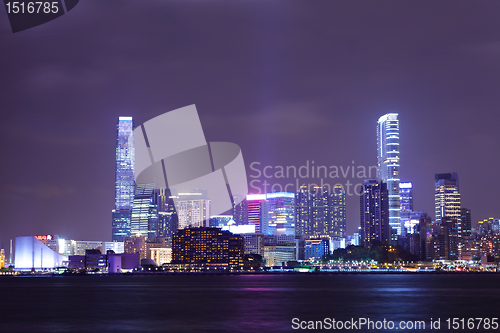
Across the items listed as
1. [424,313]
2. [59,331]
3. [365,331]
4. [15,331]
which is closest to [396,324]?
[365,331]

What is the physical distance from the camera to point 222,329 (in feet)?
154

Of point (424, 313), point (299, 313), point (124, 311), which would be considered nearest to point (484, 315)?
point (424, 313)

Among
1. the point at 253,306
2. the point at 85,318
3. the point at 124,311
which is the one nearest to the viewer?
the point at 85,318

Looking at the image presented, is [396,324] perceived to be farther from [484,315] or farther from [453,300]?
[453,300]

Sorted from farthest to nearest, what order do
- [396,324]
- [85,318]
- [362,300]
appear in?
[362,300], [85,318], [396,324]

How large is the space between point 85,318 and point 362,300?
34.8 m

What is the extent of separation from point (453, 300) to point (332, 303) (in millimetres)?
16305

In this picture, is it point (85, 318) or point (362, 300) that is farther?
point (362, 300)

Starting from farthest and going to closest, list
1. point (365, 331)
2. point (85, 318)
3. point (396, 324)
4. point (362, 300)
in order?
point (362, 300) → point (85, 318) → point (396, 324) → point (365, 331)

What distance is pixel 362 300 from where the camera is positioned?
76.1 metres

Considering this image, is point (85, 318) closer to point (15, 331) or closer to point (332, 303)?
point (15, 331)

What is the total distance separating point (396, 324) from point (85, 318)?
2709cm

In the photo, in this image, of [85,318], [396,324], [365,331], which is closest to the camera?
[365,331]

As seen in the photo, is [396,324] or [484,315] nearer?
[396,324]
